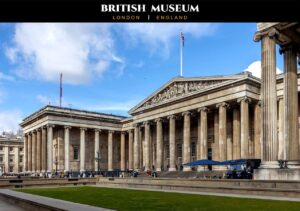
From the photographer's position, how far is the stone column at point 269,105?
88.3 feet

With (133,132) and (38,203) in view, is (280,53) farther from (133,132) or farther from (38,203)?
(133,132)

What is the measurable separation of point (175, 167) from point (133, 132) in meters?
19.8

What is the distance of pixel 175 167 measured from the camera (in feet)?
195

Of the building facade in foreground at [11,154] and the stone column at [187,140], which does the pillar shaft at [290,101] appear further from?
the building facade in foreground at [11,154]

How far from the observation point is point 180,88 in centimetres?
6022

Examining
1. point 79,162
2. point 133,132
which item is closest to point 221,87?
point 133,132

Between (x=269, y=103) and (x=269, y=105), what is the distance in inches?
6.0

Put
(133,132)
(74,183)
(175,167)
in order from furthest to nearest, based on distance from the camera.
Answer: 1. (133,132)
2. (175,167)
3. (74,183)

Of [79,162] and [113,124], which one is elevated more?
[113,124]

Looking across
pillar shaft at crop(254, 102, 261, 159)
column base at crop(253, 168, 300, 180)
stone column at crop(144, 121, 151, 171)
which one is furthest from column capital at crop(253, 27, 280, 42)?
stone column at crop(144, 121, 151, 171)

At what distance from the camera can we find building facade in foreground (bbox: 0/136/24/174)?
394ft

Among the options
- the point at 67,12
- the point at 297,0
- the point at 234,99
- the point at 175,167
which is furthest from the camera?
the point at 175,167

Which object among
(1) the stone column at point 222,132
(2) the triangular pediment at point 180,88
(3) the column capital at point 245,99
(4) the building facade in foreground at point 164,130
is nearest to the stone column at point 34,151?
(4) the building facade in foreground at point 164,130

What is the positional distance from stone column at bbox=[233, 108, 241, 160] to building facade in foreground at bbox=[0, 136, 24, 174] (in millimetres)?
89884
